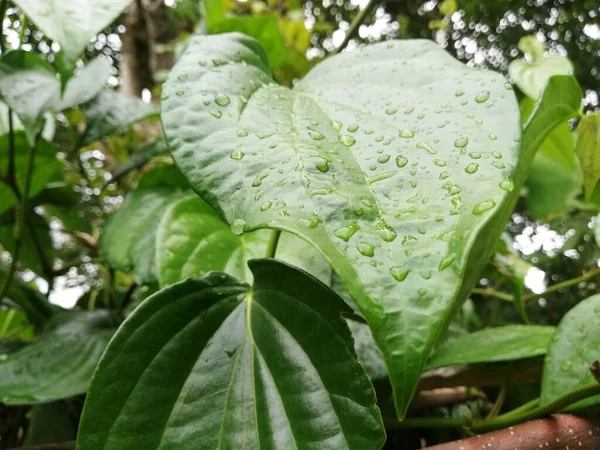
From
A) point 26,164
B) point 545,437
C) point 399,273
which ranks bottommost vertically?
point 545,437

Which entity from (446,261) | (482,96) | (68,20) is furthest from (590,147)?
(68,20)

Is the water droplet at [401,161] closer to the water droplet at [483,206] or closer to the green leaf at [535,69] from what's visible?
the water droplet at [483,206]

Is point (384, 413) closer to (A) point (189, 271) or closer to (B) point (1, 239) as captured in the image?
(A) point (189, 271)

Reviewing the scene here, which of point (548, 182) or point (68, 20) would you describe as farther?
point (548, 182)

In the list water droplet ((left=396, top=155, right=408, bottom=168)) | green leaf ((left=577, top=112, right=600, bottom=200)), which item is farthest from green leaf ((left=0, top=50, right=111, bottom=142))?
green leaf ((left=577, top=112, right=600, bottom=200))

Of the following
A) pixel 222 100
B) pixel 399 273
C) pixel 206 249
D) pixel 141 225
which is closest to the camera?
pixel 399 273

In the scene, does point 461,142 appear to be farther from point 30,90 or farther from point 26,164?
point 26,164
